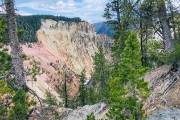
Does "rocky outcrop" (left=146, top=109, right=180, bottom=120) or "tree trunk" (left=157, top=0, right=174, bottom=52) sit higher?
"tree trunk" (left=157, top=0, right=174, bottom=52)

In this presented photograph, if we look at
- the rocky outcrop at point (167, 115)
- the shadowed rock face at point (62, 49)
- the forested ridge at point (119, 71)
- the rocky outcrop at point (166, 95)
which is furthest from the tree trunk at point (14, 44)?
the shadowed rock face at point (62, 49)

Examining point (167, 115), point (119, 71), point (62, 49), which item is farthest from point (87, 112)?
point (62, 49)

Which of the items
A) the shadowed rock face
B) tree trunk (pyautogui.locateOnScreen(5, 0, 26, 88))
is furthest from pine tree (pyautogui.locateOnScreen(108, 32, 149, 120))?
the shadowed rock face

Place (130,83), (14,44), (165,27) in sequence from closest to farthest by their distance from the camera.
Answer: (14,44), (130,83), (165,27)

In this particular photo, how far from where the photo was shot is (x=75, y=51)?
182 m

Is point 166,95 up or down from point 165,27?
down

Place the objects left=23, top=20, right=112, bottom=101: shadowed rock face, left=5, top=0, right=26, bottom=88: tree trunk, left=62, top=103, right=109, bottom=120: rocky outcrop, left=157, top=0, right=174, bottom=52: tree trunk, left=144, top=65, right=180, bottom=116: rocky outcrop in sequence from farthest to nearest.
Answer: left=23, top=20, right=112, bottom=101: shadowed rock face, left=62, top=103, right=109, bottom=120: rocky outcrop, left=157, top=0, right=174, bottom=52: tree trunk, left=144, top=65, right=180, bottom=116: rocky outcrop, left=5, top=0, right=26, bottom=88: tree trunk

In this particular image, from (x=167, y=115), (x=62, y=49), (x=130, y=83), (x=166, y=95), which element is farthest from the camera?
(x=62, y=49)

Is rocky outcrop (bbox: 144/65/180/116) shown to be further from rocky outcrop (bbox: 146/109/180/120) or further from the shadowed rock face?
the shadowed rock face

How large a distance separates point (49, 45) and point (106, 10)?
14037 centimetres

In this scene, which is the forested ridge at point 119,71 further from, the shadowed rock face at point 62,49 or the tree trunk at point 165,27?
the shadowed rock face at point 62,49

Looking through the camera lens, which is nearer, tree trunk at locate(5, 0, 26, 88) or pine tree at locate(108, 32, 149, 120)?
tree trunk at locate(5, 0, 26, 88)

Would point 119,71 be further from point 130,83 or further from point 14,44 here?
point 14,44

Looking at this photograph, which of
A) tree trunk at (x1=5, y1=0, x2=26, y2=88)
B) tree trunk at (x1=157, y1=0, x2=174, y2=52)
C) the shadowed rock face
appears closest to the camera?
tree trunk at (x1=5, y1=0, x2=26, y2=88)
